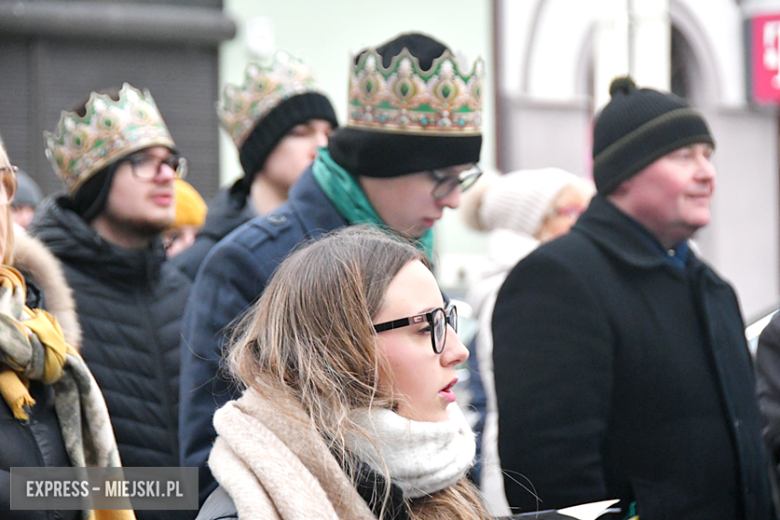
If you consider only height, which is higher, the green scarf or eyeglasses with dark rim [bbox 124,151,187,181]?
eyeglasses with dark rim [bbox 124,151,187,181]

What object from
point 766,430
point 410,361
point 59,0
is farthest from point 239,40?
point 410,361

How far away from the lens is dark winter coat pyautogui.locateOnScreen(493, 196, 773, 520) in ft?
8.90

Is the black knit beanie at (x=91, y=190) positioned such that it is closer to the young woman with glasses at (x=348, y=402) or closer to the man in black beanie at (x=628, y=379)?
the man in black beanie at (x=628, y=379)

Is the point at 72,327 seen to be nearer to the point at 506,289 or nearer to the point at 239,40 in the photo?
the point at 506,289

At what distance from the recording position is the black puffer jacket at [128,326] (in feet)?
10.3

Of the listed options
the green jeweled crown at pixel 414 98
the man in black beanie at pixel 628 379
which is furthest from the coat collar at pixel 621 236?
the green jeweled crown at pixel 414 98

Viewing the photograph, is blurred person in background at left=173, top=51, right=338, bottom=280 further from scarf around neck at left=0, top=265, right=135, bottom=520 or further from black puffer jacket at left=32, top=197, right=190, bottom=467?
scarf around neck at left=0, top=265, right=135, bottom=520

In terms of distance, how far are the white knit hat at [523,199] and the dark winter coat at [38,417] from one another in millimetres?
2509

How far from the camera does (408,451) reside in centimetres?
178

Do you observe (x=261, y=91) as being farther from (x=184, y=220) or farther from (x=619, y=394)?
(x=619, y=394)

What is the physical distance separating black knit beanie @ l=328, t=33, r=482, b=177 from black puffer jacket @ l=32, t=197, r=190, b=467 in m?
0.94

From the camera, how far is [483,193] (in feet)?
16.7

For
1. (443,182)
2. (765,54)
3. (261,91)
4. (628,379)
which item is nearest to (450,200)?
(443,182)

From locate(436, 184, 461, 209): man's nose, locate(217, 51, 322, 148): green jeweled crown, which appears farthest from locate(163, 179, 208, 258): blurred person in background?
locate(436, 184, 461, 209): man's nose
